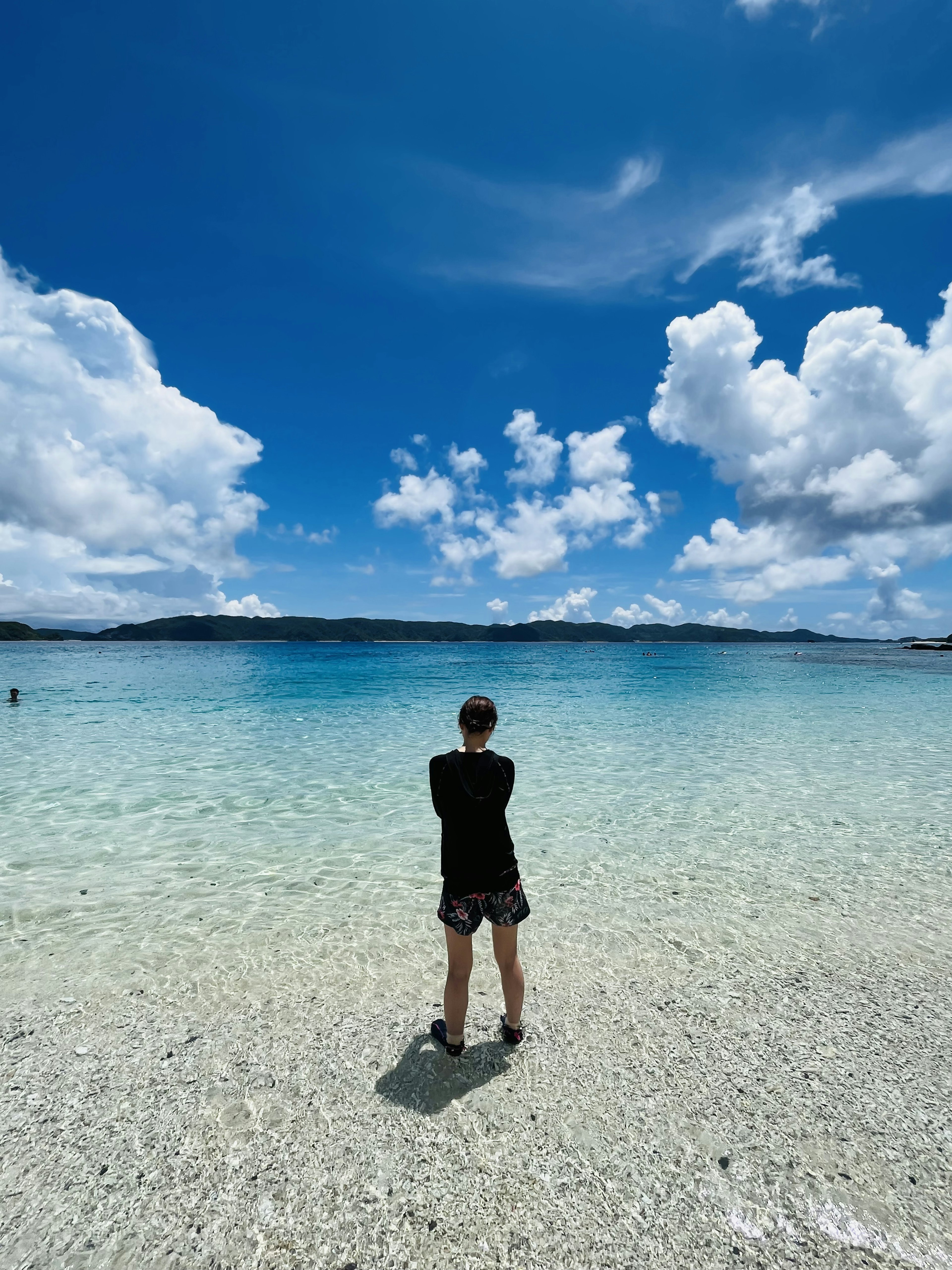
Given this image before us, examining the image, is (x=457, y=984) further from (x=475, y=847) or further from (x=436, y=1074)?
(x=475, y=847)

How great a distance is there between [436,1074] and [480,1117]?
526 mm

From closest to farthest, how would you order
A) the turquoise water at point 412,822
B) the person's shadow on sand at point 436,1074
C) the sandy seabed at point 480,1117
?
the sandy seabed at point 480,1117, the person's shadow on sand at point 436,1074, the turquoise water at point 412,822

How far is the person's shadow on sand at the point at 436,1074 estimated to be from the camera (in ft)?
13.1

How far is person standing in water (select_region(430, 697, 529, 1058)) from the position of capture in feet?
13.4

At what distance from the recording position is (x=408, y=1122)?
3.81 meters

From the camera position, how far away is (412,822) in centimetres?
1084

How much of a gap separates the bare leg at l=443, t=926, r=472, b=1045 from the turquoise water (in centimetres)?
240

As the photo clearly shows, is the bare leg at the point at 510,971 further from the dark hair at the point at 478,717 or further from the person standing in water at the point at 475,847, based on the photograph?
the dark hair at the point at 478,717

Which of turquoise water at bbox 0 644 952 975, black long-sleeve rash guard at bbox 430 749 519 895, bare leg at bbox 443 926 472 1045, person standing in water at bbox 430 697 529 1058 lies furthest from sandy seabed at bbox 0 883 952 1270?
black long-sleeve rash guard at bbox 430 749 519 895

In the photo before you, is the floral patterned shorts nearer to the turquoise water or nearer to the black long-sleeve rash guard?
the black long-sleeve rash guard

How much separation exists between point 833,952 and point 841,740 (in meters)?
15.8

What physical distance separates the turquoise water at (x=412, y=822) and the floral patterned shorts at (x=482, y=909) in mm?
2938

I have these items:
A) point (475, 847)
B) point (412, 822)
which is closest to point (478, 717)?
point (475, 847)

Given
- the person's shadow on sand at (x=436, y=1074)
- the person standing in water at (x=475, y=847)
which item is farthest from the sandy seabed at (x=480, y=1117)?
the person standing in water at (x=475, y=847)
